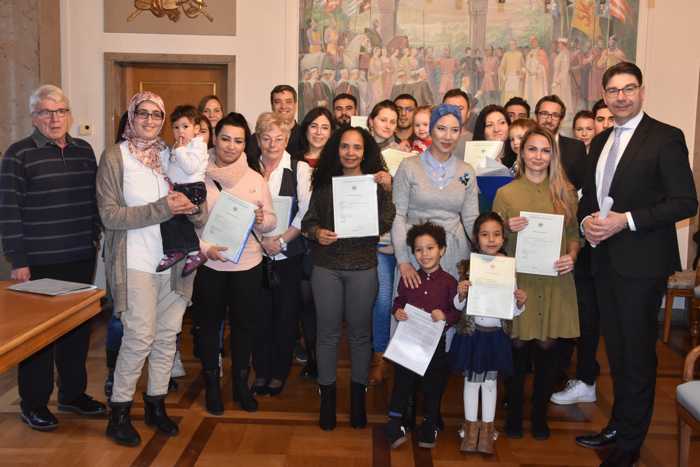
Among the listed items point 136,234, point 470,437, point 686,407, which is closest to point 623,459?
point 686,407

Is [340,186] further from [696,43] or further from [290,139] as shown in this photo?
[696,43]

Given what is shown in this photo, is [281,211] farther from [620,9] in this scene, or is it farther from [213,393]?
[620,9]

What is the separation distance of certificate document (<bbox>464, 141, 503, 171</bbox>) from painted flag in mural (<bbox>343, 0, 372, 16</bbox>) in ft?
9.94

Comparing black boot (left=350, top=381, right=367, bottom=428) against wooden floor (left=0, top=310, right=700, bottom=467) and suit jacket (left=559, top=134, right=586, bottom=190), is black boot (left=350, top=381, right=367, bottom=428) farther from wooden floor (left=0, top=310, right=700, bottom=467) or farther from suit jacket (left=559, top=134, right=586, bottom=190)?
suit jacket (left=559, top=134, right=586, bottom=190)

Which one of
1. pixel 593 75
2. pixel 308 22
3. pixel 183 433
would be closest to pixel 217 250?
pixel 183 433

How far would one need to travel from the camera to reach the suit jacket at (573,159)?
4.00 meters

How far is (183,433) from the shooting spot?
369 cm

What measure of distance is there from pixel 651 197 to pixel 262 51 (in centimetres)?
461

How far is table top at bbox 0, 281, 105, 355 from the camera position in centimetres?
212

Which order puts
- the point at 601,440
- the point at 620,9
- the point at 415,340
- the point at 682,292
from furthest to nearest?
the point at 620,9
the point at 682,292
the point at 601,440
the point at 415,340

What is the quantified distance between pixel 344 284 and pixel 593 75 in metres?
4.30

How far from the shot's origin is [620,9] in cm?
664

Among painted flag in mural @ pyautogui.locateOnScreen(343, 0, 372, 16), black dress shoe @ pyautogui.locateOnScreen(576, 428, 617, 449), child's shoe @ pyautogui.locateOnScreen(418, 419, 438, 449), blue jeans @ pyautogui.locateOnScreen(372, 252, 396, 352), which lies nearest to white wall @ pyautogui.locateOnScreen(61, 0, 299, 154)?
painted flag in mural @ pyautogui.locateOnScreen(343, 0, 372, 16)

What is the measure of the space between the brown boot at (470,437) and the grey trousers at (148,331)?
5.39 feet
